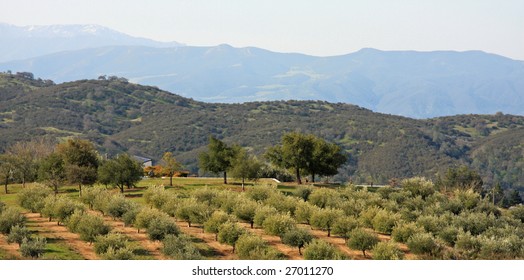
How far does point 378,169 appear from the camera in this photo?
7096 inches

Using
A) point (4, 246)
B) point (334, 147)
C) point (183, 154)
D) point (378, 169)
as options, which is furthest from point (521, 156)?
point (4, 246)

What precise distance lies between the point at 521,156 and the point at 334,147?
149 m

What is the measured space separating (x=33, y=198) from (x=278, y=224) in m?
22.9

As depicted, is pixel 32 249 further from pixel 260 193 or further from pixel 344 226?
pixel 260 193

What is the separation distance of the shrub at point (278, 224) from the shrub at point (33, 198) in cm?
1965

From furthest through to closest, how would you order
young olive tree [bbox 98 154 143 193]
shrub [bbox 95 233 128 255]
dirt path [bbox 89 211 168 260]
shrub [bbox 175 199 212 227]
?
young olive tree [bbox 98 154 143 193] → shrub [bbox 175 199 212 227] → dirt path [bbox 89 211 168 260] → shrub [bbox 95 233 128 255]

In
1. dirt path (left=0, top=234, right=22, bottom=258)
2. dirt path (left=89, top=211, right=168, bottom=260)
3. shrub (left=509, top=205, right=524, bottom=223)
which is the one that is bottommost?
shrub (left=509, top=205, right=524, bottom=223)

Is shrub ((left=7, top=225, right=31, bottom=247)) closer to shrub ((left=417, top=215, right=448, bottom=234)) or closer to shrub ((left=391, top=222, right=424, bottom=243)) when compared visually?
shrub ((left=391, top=222, right=424, bottom=243))

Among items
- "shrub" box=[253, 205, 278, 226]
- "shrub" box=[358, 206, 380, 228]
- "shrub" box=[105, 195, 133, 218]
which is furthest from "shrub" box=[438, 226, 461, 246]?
"shrub" box=[105, 195, 133, 218]

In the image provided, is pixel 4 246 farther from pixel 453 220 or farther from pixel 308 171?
pixel 308 171

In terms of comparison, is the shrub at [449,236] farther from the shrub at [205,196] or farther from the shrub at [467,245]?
the shrub at [205,196]

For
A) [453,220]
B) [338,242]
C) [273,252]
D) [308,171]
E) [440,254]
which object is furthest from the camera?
[308,171]

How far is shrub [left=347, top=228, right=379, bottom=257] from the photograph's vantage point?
1393 inches

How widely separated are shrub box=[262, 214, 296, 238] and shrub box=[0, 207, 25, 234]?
55.4 ft
